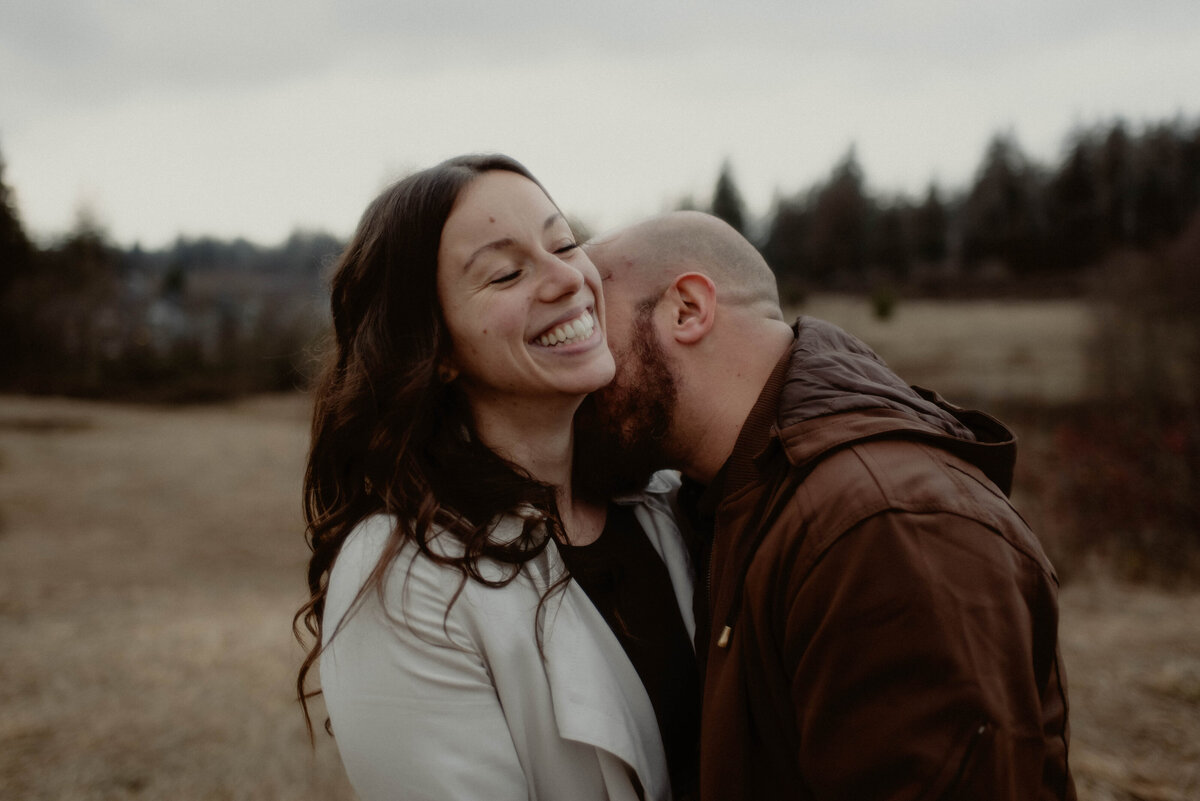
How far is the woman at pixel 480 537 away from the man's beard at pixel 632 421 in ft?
0.29

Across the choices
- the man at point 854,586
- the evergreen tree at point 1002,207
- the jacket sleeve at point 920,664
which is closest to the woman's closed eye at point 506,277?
the man at point 854,586

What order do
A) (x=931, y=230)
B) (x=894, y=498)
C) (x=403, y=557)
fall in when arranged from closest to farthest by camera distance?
1. (x=894, y=498)
2. (x=403, y=557)
3. (x=931, y=230)

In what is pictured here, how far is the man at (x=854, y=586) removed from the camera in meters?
1.51

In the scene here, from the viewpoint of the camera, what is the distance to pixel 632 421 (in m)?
2.57

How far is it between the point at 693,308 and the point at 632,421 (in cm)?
41

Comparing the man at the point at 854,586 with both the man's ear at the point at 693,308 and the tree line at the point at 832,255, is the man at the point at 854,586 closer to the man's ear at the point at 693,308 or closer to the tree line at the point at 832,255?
the man's ear at the point at 693,308

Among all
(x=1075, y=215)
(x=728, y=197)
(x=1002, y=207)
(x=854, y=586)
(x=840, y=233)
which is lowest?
(x=840, y=233)

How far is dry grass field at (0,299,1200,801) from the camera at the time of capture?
4586 millimetres

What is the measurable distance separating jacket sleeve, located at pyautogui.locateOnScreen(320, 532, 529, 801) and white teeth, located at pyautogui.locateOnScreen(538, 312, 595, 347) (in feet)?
2.52

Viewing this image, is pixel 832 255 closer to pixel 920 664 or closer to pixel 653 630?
pixel 653 630

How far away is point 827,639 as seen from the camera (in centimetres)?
163

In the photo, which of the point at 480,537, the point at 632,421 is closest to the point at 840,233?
the point at 632,421

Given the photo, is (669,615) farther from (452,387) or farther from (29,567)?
(29,567)

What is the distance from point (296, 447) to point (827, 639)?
26.5 m
